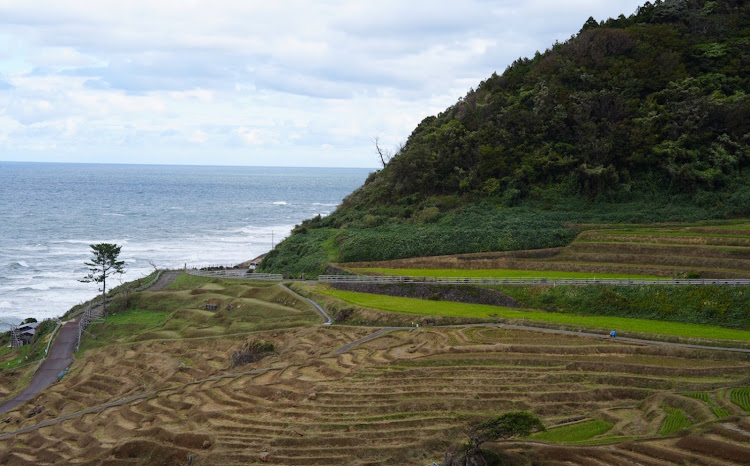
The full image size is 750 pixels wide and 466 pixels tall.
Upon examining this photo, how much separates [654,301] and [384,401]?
2277 cm

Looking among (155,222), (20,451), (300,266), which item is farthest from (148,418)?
(155,222)

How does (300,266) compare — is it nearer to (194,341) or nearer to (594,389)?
(194,341)

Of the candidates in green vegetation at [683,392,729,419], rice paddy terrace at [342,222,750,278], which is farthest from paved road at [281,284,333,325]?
green vegetation at [683,392,729,419]

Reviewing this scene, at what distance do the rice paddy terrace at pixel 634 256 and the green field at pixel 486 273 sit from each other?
14.8 inches

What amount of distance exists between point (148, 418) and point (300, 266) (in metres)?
33.0

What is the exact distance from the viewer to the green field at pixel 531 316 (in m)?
43.5

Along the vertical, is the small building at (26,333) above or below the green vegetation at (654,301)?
below

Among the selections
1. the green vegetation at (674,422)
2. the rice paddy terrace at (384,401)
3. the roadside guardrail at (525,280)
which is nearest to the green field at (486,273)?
the roadside guardrail at (525,280)

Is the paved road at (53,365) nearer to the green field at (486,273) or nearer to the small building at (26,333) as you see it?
the small building at (26,333)

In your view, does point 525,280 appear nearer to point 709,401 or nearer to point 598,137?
point 709,401

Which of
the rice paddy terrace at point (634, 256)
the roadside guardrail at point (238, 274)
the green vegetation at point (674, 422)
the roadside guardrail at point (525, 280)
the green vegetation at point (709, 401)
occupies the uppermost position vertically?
the rice paddy terrace at point (634, 256)

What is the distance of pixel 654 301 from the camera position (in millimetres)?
48781

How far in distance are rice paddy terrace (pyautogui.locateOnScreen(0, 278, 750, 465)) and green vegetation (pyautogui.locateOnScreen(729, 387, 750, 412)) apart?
118mm

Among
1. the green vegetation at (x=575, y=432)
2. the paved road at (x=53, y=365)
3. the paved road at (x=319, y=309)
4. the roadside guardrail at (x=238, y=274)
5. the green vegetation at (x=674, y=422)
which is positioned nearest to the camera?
the green vegetation at (x=674, y=422)
